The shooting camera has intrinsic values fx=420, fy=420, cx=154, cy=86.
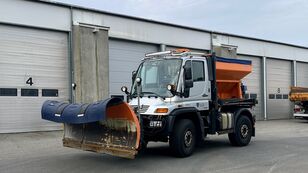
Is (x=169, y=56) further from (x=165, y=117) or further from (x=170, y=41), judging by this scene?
(x=170, y=41)

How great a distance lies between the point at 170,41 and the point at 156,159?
41.8 feet

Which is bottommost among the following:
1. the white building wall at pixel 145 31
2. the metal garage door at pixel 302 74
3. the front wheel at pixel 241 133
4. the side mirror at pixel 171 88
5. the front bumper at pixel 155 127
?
the front wheel at pixel 241 133

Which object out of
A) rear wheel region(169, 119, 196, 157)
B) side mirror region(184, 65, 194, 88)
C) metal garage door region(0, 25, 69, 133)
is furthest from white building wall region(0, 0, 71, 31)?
rear wheel region(169, 119, 196, 157)

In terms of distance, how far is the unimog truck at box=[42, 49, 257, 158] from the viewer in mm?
9242

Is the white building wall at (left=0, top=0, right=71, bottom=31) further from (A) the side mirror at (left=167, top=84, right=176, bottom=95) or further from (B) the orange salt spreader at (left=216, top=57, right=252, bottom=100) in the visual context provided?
(A) the side mirror at (left=167, top=84, right=176, bottom=95)

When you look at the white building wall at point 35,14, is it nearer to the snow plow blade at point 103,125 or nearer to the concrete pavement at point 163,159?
the concrete pavement at point 163,159

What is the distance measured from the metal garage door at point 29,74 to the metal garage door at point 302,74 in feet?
66.4

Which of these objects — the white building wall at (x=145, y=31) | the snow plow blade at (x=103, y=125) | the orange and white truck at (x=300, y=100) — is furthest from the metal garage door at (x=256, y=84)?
the snow plow blade at (x=103, y=125)

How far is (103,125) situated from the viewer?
9.74 m

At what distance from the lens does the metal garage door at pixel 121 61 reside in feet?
66.1

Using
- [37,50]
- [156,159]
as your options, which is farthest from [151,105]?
[37,50]

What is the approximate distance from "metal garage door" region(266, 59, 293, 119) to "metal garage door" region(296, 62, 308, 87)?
1140mm

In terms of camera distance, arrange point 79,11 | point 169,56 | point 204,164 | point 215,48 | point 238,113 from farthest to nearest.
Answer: point 215,48 → point 79,11 → point 238,113 → point 169,56 → point 204,164

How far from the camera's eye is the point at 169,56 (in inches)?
437
